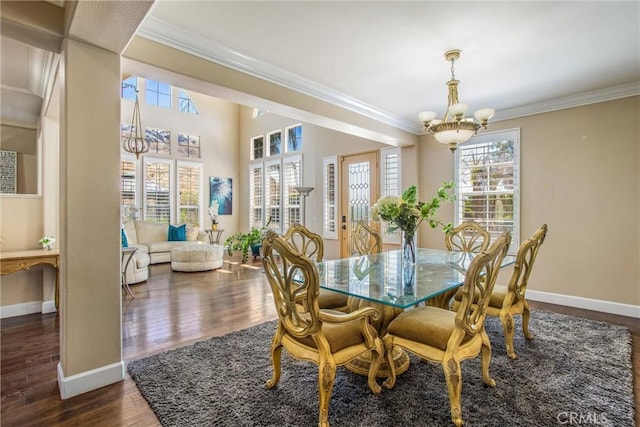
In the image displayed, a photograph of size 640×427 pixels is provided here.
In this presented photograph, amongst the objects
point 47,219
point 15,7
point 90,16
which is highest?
point 15,7

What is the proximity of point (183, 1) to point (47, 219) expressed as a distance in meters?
3.16

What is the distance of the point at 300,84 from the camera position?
3.45 m

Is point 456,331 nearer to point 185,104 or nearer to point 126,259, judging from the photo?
point 126,259

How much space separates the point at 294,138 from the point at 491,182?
4644mm

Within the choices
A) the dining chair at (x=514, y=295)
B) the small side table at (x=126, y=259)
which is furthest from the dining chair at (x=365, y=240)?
the small side table at (x=126, y=259)

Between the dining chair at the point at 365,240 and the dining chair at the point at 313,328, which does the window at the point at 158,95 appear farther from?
the dining chair at the point at 313,328

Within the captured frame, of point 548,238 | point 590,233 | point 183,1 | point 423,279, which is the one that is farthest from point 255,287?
point 590,233

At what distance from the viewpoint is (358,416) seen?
1802 mm

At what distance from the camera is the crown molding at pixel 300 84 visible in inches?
97.6

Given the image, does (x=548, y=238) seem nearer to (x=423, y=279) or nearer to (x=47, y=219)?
(x=423, y=279)

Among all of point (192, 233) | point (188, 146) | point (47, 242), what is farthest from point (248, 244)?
point (47, 242)

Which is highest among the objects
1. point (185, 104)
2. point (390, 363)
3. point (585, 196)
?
point (185, 104)

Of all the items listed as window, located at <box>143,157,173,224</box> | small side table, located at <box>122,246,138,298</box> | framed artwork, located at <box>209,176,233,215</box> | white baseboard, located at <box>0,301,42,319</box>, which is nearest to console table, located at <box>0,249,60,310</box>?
white baseboard, located at <box>0,301,42,319</box>

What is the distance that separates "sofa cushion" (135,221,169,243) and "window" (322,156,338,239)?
12.9 ft
